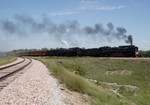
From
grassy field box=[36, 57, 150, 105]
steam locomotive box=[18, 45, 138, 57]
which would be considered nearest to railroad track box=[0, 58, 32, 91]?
grassy field box=[36, 57, 150, 105]

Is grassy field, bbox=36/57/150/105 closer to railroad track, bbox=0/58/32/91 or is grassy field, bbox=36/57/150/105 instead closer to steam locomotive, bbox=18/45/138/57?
railroad track, bbox=0/58/32/91

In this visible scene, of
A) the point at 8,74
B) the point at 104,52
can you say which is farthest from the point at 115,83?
the point at 104,52

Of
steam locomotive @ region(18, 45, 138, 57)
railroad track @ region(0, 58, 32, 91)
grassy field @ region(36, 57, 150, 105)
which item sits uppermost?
steam locomotive @ region(18, 45, 138, 57)

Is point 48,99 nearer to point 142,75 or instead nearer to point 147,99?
point 147,99

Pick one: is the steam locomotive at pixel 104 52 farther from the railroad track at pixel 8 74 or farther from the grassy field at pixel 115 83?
the railroad track at pixel 8 74

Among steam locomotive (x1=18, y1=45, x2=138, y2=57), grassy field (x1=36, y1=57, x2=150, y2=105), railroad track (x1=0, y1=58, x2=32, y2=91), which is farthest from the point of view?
steam locomotive (x1=18, y1=45, x2=138, y2=57)

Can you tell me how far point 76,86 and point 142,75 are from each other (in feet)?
42.2

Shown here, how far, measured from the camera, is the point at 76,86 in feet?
28.5

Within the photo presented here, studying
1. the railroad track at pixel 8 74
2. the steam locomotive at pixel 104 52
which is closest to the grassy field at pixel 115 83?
the railroad track at pixel 8 74

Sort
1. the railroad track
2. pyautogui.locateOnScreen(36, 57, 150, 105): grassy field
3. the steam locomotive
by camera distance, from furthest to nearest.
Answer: the steam locomotive < the railroad track < pyautogui.locateOnScreen(36, 57, 150, 105): grassy field

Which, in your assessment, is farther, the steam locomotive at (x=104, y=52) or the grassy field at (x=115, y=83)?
the steam locomotive at (x=104, y=52)

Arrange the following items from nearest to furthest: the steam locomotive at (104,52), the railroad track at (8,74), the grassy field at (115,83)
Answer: the grassy field at (115,83)
the railroad track at (8,74)
the steam locomotive at (104,52)

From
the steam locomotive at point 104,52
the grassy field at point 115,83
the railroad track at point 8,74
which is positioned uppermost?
the steam locomotive at point 104,52

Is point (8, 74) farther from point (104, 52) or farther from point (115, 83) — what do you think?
point (104, 52)
